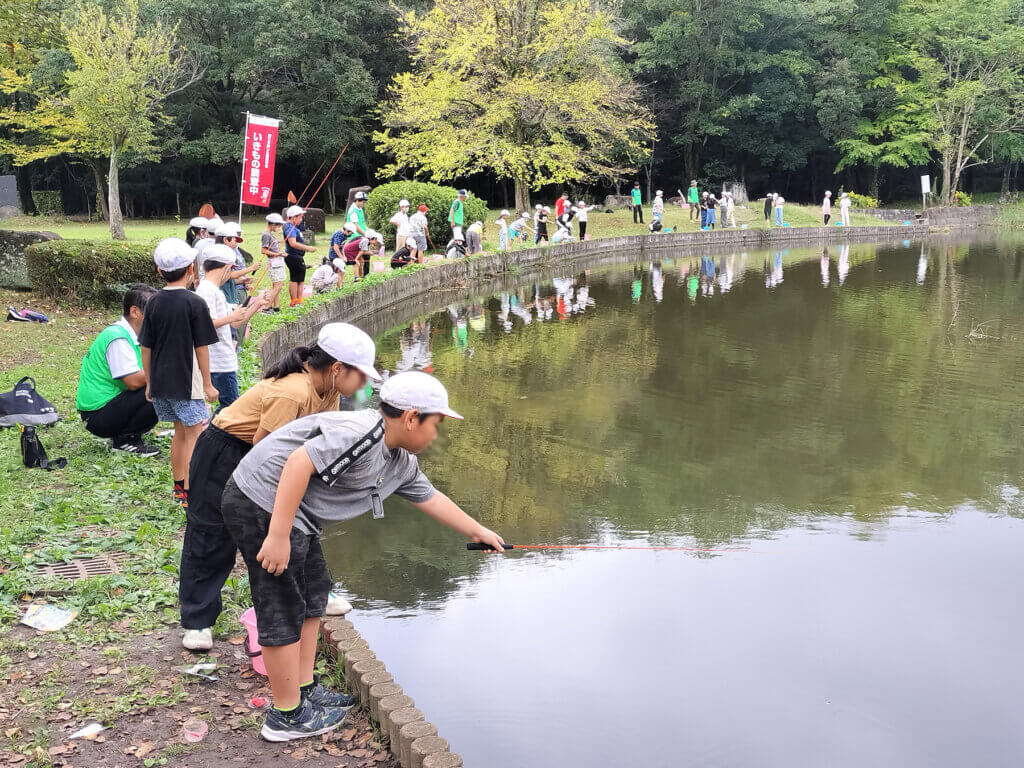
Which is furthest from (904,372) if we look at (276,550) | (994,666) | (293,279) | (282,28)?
(282,28)

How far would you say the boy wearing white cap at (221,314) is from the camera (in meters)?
5.38

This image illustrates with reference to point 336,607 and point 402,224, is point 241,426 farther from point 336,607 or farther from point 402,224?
point 402,224

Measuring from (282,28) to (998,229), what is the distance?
27.0 metres

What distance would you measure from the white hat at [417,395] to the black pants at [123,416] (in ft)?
11.7

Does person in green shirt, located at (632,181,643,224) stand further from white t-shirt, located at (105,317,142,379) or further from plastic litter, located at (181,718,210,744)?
plastic litter, located at (181,718,210,744)

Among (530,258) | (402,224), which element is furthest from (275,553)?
(530,258)

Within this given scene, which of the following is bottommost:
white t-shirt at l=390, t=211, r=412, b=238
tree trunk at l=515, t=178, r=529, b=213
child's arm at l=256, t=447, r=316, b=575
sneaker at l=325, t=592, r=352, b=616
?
sneaker at l=325, t=592, r=352, b=616

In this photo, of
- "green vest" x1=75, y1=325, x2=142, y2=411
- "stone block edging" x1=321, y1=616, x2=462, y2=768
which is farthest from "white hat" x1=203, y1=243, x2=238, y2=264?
"stone block edging" x1=321, y1=616, x2=462, y2=768

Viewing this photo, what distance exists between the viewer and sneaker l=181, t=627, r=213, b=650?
3.90 metres

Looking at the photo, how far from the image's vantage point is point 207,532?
3.63 metres

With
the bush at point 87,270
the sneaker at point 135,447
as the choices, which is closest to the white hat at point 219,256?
the sneaker at point 135,447

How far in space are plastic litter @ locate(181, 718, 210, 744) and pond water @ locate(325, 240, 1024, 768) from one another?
1.06 metres

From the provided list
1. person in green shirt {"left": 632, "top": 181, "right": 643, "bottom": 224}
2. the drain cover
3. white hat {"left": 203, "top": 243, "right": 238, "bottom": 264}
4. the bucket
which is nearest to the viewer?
the bucket

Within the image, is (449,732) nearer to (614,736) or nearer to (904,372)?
(614,736)
